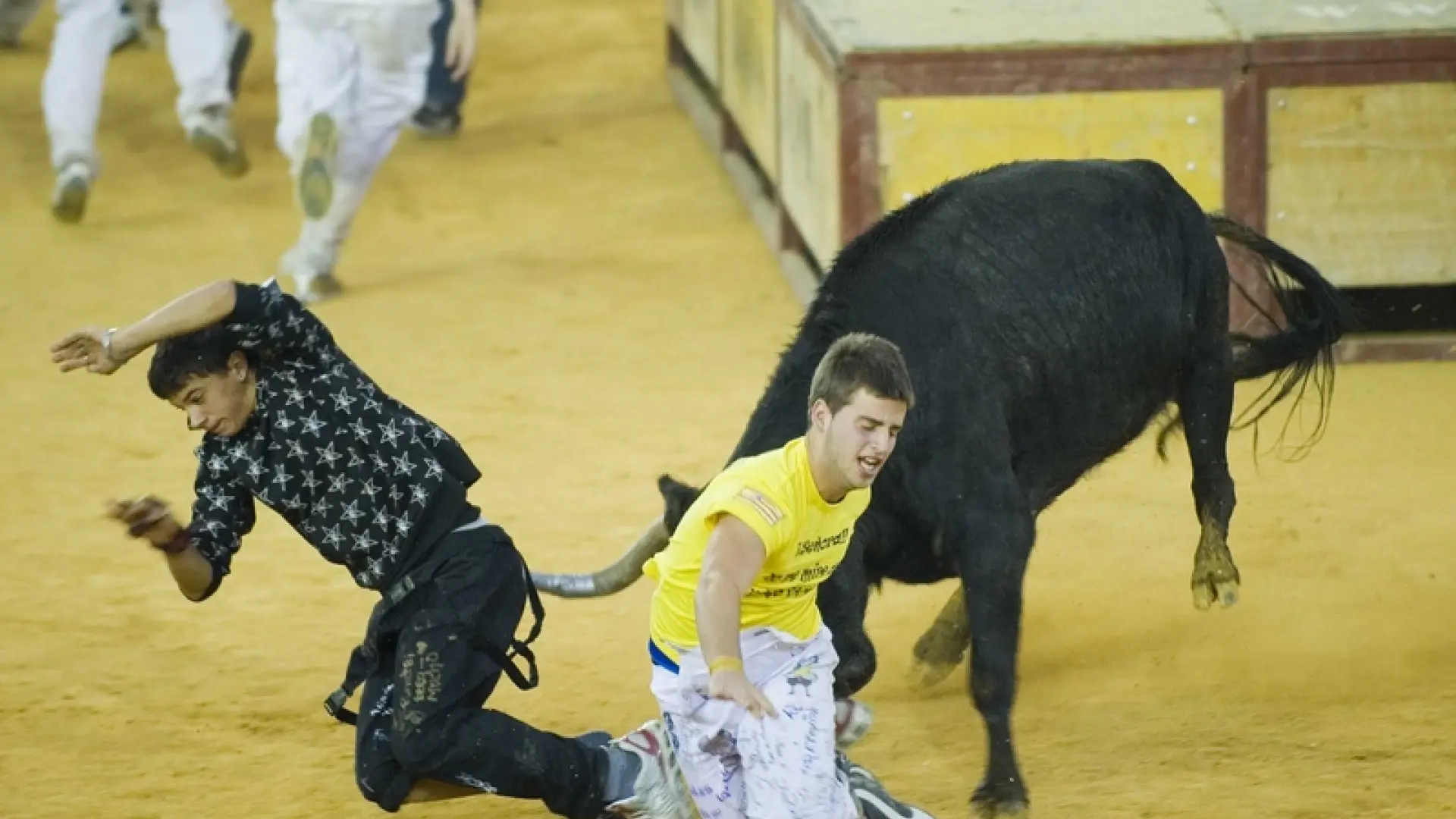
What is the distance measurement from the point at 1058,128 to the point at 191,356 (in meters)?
5.09

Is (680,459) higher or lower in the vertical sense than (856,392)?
lower

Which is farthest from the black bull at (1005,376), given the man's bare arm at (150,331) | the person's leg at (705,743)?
the man's bare arm at (150,331)

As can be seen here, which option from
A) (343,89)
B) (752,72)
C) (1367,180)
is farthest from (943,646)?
(752,72)

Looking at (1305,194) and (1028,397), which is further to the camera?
(1305,194)

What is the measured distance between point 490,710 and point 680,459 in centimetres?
339

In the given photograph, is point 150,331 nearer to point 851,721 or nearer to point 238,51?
point 851,721

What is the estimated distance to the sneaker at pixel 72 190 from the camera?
12.1m

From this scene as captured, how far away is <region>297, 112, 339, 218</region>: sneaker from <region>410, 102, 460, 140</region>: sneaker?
3.53 m

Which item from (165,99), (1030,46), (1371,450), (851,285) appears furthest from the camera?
(165,99)

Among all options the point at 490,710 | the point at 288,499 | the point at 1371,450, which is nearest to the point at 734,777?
the point at 490,710

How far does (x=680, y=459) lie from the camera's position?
8828 mm

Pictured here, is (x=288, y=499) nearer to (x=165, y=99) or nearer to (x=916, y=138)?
(x=916, y=138)

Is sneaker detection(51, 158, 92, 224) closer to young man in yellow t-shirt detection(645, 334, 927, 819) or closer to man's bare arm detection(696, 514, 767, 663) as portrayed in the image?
young man in yellow t-shirt detection(645, 334, 927, 819)

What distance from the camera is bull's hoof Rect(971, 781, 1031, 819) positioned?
557cm
